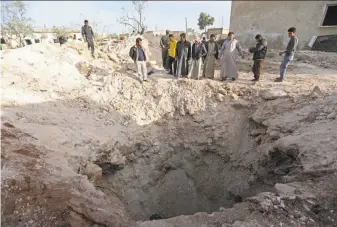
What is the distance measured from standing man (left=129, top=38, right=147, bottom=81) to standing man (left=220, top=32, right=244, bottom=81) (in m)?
2.13

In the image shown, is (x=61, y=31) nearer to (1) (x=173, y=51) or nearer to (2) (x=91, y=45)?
(2) (x=91, y=45)

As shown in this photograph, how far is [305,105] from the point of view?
205 inches

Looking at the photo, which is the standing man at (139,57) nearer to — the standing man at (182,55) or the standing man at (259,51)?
the standing man at (182,55)

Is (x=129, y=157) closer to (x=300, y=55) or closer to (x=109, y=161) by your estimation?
(x=109, y=161)

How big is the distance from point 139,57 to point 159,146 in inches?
97.6

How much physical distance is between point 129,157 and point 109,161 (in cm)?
56

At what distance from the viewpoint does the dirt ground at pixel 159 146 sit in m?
3.17

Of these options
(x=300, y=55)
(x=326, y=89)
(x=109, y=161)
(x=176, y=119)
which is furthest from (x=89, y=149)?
(x=300, y=55)

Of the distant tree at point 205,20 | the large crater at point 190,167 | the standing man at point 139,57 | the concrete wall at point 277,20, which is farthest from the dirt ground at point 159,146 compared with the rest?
the distant tree at point 205,20

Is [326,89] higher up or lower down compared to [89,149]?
higher up

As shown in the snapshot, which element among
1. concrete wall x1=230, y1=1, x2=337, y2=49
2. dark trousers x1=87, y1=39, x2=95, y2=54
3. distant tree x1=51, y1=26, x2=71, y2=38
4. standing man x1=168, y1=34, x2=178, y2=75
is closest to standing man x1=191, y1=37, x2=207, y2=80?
standing man x1=168, y1=34, x2=178, y2=75

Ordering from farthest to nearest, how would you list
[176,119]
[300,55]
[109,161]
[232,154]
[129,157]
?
1. [300,55]
2. [176,119]
3. [232,154]
4. [129,157]
5. [109,161]

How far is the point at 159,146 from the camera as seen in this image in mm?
6027

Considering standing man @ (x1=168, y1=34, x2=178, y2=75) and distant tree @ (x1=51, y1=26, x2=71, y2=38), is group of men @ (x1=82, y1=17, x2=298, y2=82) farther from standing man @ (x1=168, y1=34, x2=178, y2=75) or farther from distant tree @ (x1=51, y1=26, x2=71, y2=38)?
distant tree @ (x1=51, y1=26, x2=71, y2=38)
